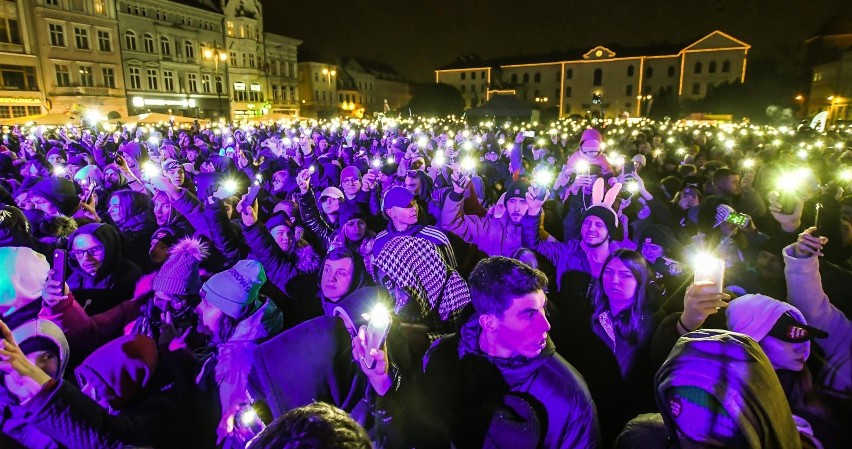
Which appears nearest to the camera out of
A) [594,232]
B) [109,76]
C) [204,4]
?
[594,232]

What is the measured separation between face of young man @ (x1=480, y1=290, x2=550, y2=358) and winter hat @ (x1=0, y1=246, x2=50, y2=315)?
2409mm

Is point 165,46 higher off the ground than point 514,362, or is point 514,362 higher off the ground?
point 165,46

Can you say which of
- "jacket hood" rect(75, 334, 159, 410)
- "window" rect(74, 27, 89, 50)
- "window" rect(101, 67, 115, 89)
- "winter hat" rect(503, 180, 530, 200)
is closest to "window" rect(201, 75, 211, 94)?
"window" rect(101, 67, 115, 89)

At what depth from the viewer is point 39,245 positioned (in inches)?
178

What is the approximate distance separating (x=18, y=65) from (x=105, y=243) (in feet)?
153

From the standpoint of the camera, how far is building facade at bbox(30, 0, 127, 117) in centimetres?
3984

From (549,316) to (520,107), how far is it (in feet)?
99.5

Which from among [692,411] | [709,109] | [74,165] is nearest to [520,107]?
[74,165]

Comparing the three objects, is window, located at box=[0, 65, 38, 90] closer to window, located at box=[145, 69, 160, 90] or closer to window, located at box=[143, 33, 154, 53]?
window, located at box=[145, 69, 160, 90]

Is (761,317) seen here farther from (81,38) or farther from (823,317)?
(81,38)

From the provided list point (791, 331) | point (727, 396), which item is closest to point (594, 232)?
point (791, 331)

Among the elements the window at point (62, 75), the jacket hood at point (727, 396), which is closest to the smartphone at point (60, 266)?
the jacket hood at point (727, 396)

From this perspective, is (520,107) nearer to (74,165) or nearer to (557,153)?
(557,153)

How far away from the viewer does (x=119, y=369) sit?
2.34m
